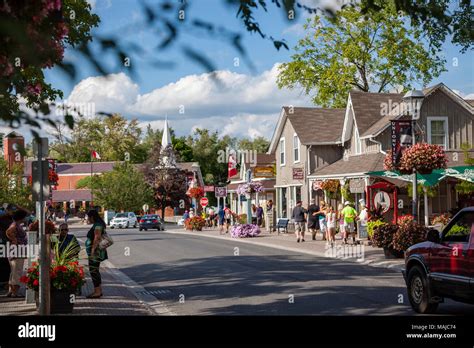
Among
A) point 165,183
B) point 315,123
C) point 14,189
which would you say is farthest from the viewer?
point 165,183

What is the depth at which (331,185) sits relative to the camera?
36719 mm

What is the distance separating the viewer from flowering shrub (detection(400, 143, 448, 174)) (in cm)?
2102

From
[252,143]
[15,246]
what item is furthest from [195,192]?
[252,143]

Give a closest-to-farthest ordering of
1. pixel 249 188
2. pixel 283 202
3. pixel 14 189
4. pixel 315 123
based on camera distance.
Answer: pixel 14 189
pixel 315 123
pixel 249 188
pixel 283 202

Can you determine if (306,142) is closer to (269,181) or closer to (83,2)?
(269,181)

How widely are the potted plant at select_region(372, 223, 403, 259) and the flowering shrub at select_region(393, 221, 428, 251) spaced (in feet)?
0.84

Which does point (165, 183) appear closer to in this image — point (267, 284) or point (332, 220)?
point (332, 220)

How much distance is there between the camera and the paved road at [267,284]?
459 inches

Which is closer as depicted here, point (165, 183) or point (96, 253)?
point (96, 253)

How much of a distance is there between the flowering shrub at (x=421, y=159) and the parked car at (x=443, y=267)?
10199 millimetres

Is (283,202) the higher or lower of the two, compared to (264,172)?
lower

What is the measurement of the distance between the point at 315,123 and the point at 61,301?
32702 millimetres

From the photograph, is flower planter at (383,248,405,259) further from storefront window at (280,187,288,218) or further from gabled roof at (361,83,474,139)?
storefront window at (280,187,288,218)

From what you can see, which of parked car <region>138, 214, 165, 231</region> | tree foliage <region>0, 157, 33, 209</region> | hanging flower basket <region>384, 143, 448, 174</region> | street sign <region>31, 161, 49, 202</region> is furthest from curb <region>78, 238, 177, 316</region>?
parked car <region>138, 214, 165, 231</region>
